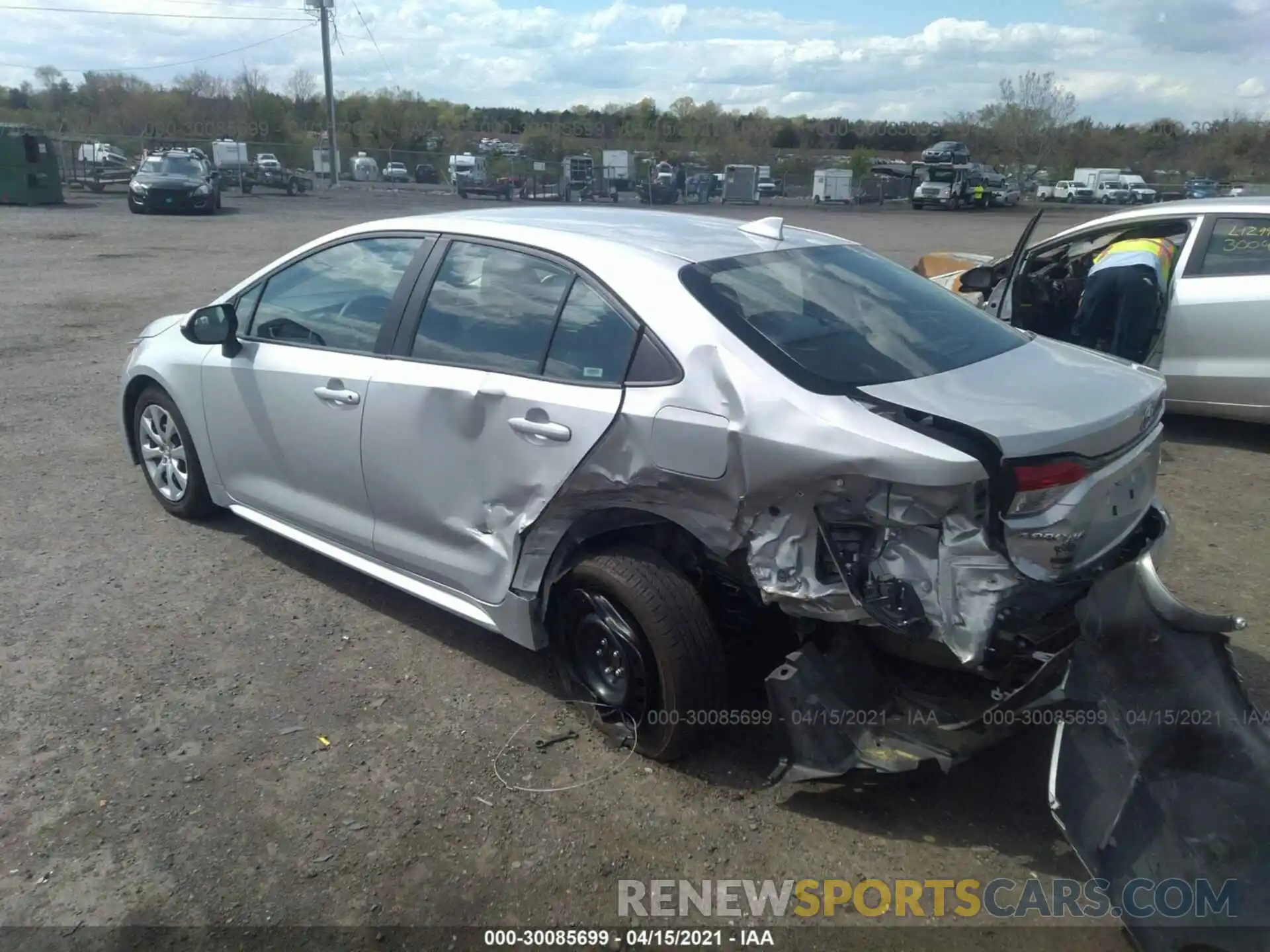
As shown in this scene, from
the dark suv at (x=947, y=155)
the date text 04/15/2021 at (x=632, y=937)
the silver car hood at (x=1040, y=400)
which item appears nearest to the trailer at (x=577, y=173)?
the dark suv at (x=947, y=155)

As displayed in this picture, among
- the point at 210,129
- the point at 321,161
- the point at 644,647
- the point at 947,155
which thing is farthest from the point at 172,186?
the point at 210,129

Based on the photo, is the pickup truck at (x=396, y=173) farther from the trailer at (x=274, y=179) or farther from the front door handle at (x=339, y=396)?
the front door handle at (x=339, y=396)

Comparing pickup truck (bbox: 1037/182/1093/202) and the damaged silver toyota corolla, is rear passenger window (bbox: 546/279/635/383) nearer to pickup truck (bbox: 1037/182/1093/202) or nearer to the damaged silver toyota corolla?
the damaged silver toyota corolla

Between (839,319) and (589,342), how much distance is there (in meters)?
0.86

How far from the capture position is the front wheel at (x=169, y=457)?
202 inches

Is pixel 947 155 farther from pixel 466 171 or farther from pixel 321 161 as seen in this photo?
pixel 321 161

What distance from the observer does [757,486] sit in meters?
2.93

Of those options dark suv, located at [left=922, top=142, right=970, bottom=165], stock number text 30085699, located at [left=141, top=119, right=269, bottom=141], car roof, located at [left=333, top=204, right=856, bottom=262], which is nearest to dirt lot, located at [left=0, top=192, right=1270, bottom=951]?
car roof, located at [left=333, top=204, right=856, bottom=262]

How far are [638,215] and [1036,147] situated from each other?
67.5 m

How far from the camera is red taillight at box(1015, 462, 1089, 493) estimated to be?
2.71m

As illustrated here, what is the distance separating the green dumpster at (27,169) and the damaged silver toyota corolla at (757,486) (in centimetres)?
3210

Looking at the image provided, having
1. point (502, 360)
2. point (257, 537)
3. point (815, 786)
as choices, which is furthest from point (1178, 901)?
point (257, 537)

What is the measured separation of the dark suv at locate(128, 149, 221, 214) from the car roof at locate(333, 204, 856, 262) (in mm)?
27265

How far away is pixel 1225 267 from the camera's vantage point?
22.3 feet
